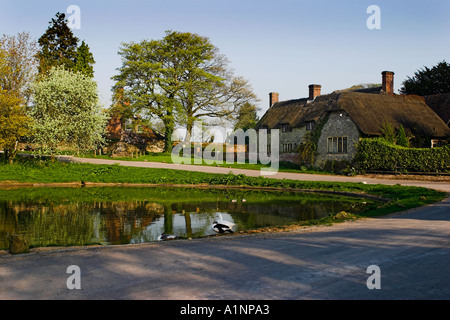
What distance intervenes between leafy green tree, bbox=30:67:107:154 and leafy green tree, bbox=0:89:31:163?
37.7 inches

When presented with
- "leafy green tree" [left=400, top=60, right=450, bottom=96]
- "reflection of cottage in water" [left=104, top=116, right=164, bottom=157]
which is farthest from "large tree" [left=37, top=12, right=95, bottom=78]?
"leafy green tree" [left=400, top=60, right=450, bottom=96]

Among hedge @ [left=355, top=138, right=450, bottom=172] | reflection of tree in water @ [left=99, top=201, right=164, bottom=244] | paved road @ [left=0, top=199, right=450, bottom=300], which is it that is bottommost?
reflection of tree in water @ [left=99, top=201, right=164, bottom=244]

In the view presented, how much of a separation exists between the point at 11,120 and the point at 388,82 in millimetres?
41187

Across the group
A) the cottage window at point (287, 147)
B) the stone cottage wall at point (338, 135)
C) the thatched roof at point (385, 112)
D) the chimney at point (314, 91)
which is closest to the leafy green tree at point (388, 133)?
the thatched roof at point (385, 112)

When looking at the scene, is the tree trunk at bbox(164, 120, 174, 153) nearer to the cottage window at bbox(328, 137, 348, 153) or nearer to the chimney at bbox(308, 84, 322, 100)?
the chimney at bbox(308, 84, 322, 100)

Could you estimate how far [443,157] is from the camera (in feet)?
111

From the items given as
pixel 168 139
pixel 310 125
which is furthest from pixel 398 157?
pixel 168 139

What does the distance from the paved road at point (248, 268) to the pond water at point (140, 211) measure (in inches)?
127

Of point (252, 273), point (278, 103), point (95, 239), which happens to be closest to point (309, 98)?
point (278, 103)

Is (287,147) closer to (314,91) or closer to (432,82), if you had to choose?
(314,91)

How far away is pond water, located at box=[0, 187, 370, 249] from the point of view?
550 inches

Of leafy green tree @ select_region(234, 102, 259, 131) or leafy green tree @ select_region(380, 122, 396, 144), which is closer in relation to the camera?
leafy green tree @ select_region(380, 122, 396, 144)

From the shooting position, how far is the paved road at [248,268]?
257 inches

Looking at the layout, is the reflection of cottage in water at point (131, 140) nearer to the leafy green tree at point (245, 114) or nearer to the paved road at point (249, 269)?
the leafy green tree at point (245, 114)
